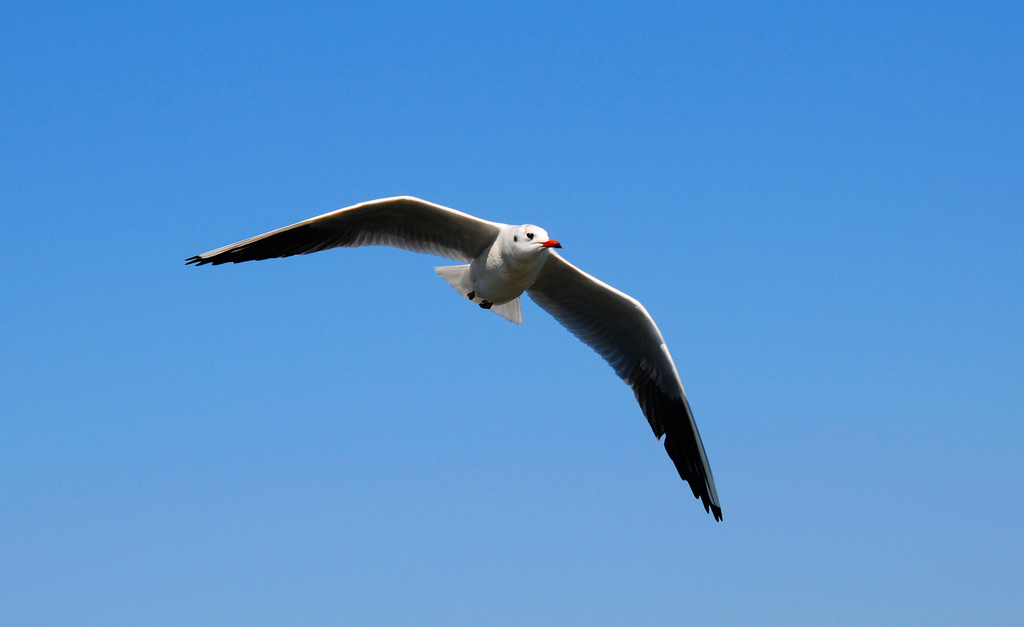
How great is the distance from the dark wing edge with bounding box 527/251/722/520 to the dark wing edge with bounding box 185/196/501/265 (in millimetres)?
1339

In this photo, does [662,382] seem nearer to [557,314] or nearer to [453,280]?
[557,314]

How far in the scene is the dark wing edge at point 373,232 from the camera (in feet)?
37.8

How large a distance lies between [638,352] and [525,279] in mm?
2368

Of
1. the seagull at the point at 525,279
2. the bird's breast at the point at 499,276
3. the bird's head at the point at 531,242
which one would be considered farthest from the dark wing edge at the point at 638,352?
the bird's head at the point at 531,242

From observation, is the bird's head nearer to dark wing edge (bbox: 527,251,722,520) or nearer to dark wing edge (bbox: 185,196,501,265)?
dark wing edge (bbox: 185,196,501,265)

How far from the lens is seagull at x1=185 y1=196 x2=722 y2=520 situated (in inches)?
454

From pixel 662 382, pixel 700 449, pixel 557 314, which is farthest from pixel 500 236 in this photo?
pixel 700 449

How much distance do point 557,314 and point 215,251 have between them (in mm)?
4558

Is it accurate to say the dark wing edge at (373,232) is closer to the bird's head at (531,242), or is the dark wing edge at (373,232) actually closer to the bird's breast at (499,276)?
the bird's breast at (499,276)

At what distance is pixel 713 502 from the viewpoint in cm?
1332

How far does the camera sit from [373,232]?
1196 cm

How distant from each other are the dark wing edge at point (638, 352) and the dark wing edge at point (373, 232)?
134 centimetres

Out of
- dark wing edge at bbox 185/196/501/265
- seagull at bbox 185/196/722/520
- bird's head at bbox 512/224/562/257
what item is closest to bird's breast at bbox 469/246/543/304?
seagull at bbox 185/196/722/520

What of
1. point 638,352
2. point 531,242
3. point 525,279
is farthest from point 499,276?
point 638,352
